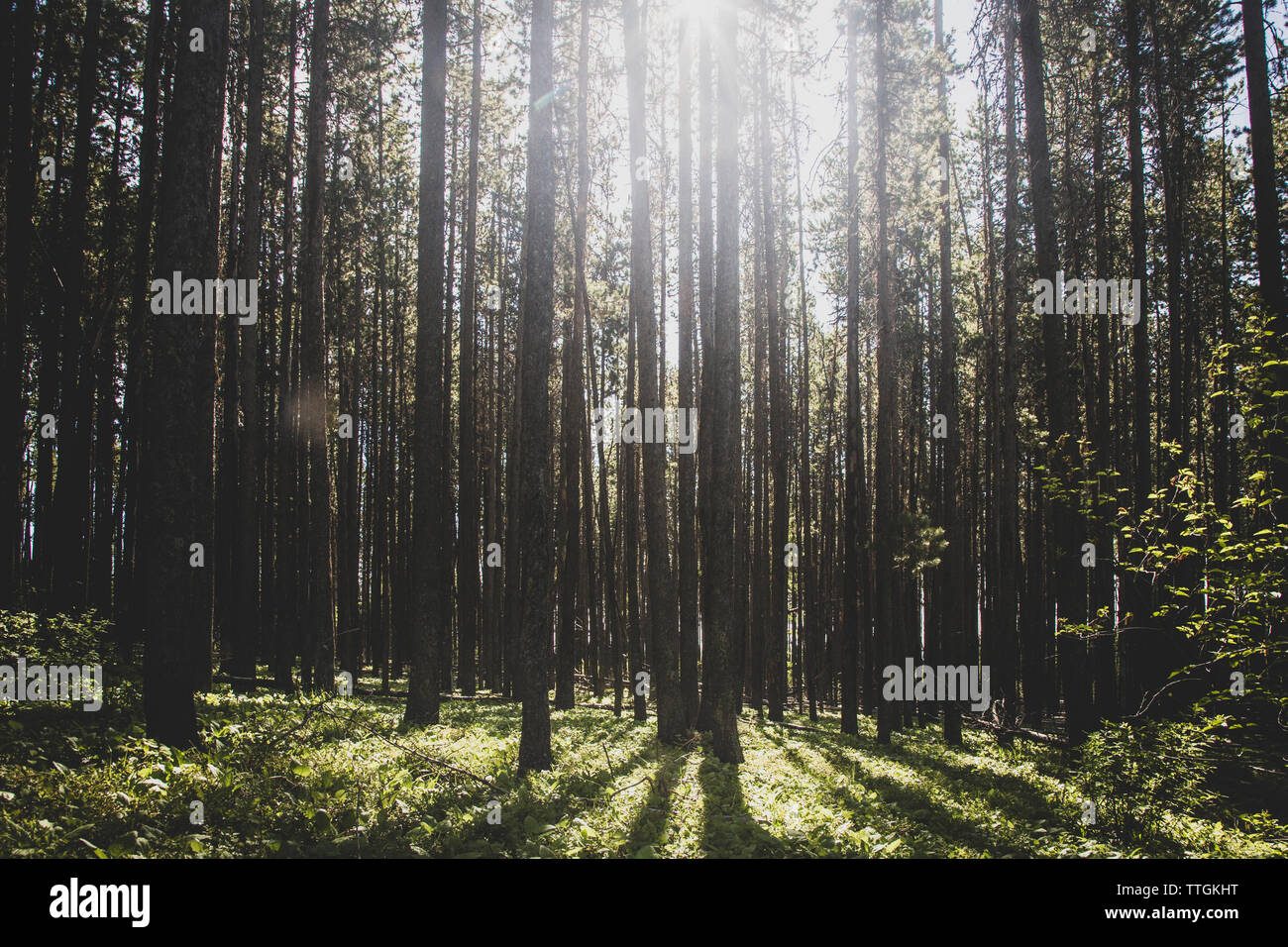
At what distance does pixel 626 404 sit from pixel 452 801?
11715mm

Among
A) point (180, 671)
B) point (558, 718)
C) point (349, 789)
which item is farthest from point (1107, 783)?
point (558, 718)

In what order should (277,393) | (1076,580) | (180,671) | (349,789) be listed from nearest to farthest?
(349,789) < (180,671) < (1076,580) < (277,393)

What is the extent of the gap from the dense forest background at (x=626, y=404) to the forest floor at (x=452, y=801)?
70 millimetres

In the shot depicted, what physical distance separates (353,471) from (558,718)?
912 cm

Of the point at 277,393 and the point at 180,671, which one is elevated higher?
the point at 277,393

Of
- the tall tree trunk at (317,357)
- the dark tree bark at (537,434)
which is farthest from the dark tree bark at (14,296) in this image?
the dark tree bark at (537,434)

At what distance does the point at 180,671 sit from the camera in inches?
251

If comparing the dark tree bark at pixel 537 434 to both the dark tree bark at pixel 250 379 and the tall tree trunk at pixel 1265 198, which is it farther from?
the tall tree trunk at pixel 1265 198

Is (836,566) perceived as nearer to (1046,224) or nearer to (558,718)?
(558,718)

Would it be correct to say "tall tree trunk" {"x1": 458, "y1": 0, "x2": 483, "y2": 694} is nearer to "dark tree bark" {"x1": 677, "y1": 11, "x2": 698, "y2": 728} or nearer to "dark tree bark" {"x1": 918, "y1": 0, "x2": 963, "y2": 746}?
"dark tree bark" {"x1": 677, "y1": 11, "x2": 698, "y2": 728}

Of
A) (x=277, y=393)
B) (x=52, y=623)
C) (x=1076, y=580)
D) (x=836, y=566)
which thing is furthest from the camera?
(x=836, y=566)

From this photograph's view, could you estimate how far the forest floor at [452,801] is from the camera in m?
4.54

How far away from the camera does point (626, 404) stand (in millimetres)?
16719

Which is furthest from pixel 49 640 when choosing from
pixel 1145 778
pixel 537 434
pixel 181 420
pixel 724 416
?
pixel 1145 778
